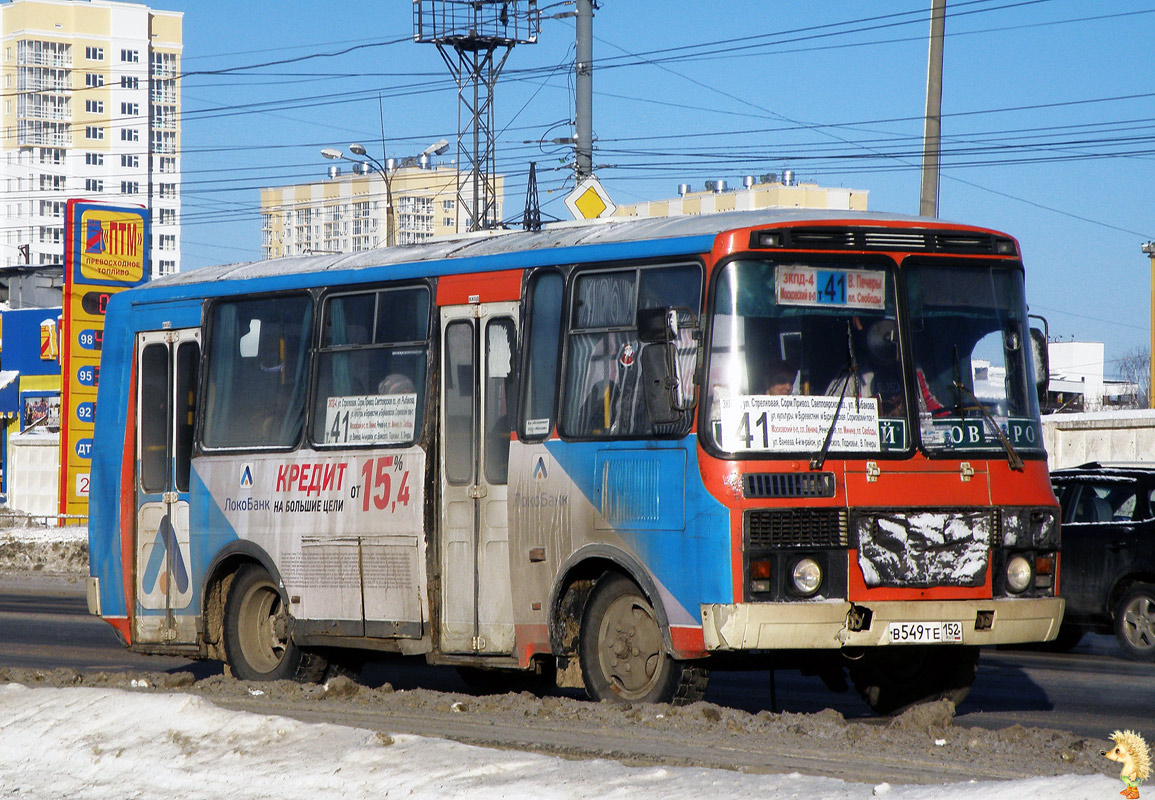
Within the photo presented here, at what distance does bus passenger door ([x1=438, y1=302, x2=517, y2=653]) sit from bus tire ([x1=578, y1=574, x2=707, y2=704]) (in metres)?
0.75

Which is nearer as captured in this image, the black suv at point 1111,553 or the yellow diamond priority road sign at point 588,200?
the black suv at point 1111,553

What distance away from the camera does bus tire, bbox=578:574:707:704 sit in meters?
9.41

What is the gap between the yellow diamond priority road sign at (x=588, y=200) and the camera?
18406 mm

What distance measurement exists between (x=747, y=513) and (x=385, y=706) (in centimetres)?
250

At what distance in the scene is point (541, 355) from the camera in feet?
34.2

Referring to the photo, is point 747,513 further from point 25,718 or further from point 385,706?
point 25,718

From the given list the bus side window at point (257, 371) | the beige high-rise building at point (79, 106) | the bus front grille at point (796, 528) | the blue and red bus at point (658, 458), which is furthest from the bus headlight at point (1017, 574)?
the beige high-rise building at point (79, 106)

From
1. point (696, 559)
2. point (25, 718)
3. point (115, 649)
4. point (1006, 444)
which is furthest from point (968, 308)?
point (115, 649)

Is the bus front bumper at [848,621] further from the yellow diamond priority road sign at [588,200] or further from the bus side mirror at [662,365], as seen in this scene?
the yellow diamond priority road sign at [588,200]

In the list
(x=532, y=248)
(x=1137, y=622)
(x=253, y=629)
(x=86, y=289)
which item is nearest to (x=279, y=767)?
(x=532, y=248)

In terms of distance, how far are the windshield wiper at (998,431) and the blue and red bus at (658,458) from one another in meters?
0.02

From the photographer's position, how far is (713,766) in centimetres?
714

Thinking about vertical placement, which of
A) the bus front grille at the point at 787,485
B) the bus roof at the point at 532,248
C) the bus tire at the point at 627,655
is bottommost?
the bus tire at the point at 627,655

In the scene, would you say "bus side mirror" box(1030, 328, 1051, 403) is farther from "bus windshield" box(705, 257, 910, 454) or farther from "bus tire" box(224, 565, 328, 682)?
"bus tire" box(224, 565, 328, 682)
